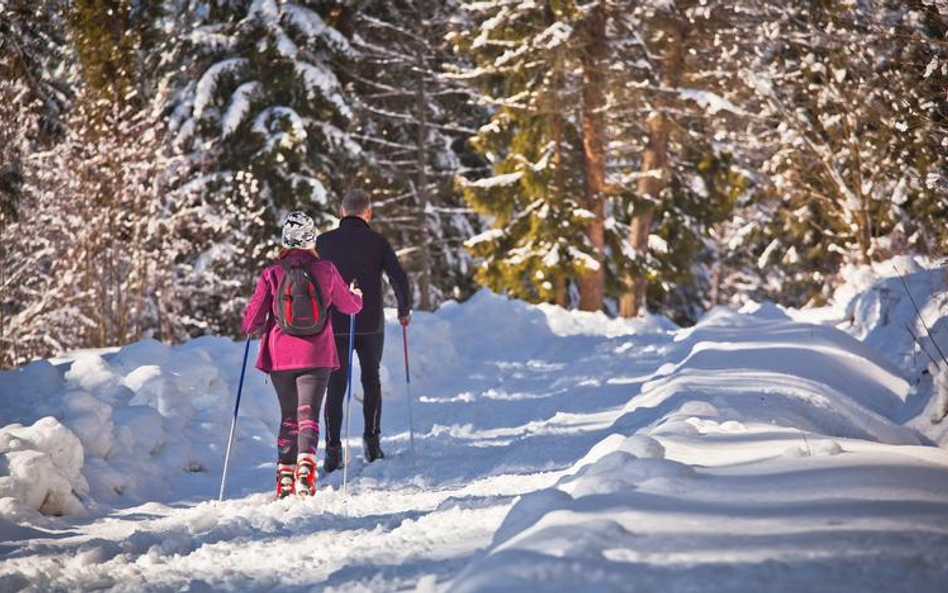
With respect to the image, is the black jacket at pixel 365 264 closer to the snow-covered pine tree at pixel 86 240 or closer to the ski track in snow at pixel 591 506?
the ski track in snow at pixel 591 506

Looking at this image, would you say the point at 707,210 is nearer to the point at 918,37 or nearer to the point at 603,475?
the point at 918,37

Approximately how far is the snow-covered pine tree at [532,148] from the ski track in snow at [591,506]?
10630 mm

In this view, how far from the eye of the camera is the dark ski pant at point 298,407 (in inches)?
242

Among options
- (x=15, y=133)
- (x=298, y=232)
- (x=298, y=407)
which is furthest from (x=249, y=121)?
(x=298, y=407)

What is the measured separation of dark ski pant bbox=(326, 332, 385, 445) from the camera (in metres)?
7.27

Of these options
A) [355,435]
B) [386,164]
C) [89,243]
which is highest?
[386,164]

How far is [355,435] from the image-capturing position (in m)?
9.17

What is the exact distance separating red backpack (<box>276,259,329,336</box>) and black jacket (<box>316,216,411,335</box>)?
1.26 meters

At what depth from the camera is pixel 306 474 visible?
5992 millimetres

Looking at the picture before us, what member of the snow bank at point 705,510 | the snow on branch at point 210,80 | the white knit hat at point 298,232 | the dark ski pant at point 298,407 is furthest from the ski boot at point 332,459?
the snow on branch at point 210,80

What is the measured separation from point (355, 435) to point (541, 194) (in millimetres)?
12297

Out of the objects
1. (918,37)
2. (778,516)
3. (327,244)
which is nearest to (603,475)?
(778,516)

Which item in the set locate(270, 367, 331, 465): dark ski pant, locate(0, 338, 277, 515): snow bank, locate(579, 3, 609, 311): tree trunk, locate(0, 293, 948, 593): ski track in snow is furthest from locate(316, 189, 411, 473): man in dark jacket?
locate(579, 3, 609, 311): tree trunk

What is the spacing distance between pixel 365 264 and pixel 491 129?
14861 millimetres
